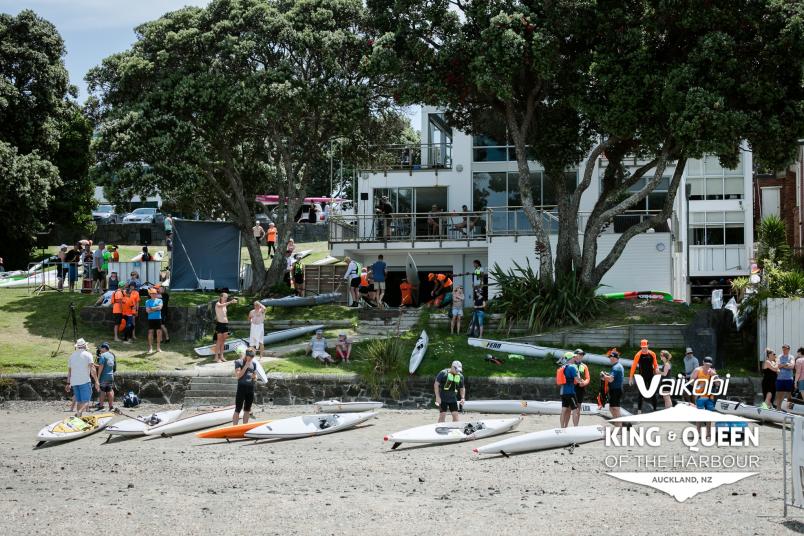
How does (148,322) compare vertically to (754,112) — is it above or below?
below

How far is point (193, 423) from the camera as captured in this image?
21.0m

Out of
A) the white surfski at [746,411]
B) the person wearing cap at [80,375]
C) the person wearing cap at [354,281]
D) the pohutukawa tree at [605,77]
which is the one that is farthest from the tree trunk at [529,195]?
the person wearing cap at [80,375]

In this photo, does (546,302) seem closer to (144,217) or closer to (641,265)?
(641,265)

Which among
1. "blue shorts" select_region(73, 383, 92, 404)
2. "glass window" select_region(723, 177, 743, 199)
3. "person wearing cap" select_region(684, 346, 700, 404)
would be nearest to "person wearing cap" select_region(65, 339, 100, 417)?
"blue shorts" select_region(73, 383, 92, 404)

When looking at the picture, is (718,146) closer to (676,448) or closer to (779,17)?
(779,17)

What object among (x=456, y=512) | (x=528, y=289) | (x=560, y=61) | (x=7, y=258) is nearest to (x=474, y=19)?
(x=560, y=61)

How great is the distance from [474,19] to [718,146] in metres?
8.15

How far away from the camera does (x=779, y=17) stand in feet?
88.8

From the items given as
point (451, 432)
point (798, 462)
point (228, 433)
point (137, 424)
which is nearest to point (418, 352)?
point (451, 432)

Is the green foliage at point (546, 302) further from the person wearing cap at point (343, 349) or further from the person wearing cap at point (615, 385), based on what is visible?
the person wearing cap at point (615, 385)

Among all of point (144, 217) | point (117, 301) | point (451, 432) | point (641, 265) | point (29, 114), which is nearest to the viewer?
point (451, 432)

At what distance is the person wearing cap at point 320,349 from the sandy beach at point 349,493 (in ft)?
23.6

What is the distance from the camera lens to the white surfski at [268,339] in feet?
92.2

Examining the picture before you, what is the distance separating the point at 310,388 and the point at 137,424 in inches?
225
